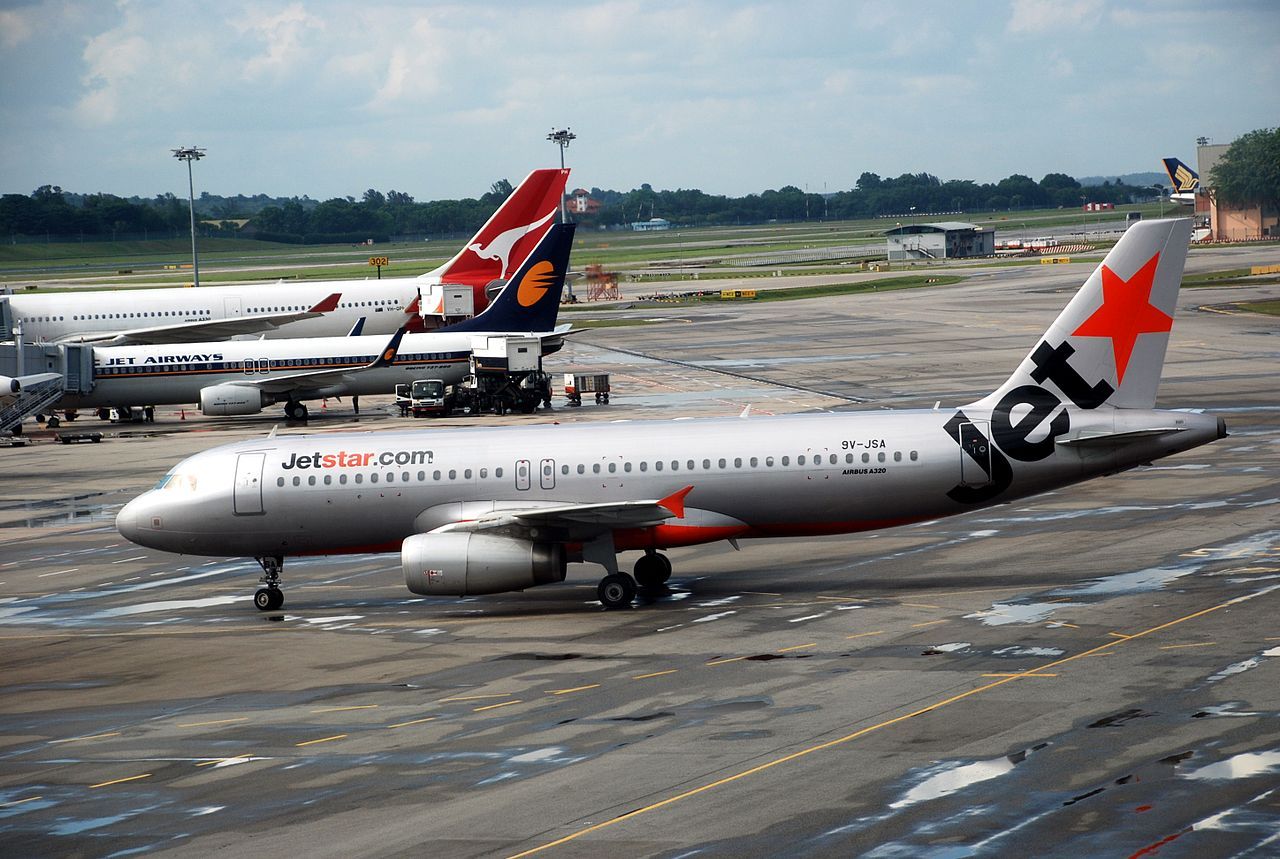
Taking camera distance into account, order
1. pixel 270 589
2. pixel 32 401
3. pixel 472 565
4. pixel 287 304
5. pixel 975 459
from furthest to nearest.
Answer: pixel 287 304
pixel 32 401
pixel 270 589
pixel 975 459
pixel 472 565

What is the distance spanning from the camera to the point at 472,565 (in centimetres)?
3247

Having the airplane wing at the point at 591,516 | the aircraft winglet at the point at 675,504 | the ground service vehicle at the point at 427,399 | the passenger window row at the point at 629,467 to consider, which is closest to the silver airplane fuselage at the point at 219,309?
the ground service vehicle at the point at 427,399

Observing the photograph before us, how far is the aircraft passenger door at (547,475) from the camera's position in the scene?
34.4m

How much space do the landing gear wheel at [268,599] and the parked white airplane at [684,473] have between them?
0.06 meters

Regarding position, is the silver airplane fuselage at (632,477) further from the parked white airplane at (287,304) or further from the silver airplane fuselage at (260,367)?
the parked white airplane at (287,304)

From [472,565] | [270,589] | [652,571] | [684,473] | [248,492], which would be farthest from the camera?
[270,589]

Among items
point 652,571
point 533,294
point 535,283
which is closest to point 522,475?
point 652,571

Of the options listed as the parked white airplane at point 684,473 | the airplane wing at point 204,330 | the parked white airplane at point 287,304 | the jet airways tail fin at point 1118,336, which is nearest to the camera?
the parked white airplane at point 684,473

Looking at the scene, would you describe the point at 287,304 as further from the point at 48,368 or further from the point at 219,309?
the point at 48,368

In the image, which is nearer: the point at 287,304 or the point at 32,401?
the point at 32,401

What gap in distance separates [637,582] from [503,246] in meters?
56.0

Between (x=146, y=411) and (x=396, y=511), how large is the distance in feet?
160

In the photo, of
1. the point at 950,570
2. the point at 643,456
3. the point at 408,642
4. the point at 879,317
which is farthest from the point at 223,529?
the point at 879,317

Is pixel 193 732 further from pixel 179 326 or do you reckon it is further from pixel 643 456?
pixel 179 326
